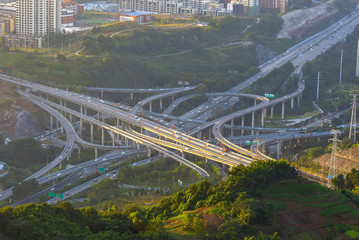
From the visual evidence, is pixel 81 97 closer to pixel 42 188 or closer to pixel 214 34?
pixel 42 188

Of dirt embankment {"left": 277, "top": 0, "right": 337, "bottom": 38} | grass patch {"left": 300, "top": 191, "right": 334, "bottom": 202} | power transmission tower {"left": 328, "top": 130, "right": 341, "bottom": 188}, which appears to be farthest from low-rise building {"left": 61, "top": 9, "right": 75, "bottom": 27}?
grass patch {"left": 300, "top": 191, "right": 334, "bottom": 202}

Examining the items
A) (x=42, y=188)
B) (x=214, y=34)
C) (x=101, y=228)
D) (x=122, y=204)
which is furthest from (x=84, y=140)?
(x=214, y=34)

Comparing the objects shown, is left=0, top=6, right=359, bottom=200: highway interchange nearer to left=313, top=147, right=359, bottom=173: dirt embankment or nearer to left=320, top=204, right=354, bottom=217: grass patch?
left=313, top=147, right=359, bottom=173: dirt embankment

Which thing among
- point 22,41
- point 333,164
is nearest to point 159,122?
point 333,164

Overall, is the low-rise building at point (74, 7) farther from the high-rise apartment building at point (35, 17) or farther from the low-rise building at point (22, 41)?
the low-rise building at point (22, 41)

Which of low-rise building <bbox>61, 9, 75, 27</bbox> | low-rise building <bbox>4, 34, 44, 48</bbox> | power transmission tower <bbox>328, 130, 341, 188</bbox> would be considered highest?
low-rise building <bbox>61, 9, 75, 27</bbox>

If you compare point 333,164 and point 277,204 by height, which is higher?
point 277,204

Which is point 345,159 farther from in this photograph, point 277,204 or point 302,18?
point 302,18
